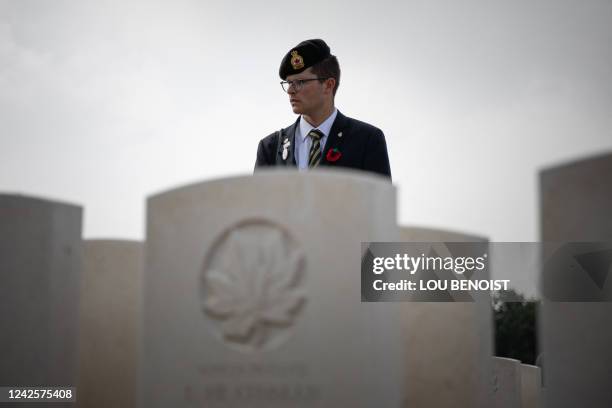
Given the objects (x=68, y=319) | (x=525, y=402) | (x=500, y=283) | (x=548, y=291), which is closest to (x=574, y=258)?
(x=548, y=291)

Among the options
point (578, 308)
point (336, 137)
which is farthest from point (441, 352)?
point (336, 137)

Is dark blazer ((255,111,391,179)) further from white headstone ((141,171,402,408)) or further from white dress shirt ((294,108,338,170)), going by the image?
white headstone ((141,171,402,408))

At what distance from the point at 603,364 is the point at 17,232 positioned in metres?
3.88

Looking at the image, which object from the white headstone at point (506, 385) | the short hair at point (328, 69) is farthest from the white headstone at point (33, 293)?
the white headstone at point (506, 385)

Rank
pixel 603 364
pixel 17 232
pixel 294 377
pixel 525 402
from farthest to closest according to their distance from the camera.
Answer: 1. pixel 525 402
2. pixel 17 232
3. pixel 603 364
4. pixel 294 377

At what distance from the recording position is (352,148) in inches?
244

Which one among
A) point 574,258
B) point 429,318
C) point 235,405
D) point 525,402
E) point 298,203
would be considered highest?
point 298,203

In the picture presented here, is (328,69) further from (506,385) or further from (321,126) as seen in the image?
(506,385)

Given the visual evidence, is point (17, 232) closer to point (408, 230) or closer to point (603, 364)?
point (408, 230)

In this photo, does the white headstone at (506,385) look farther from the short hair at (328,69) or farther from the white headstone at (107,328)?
the white headstone at (107,328)

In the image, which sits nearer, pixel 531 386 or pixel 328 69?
pixel 328 69

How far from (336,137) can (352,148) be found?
0.17 m

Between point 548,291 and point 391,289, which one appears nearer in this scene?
point 391,289

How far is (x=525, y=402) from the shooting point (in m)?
9.59
